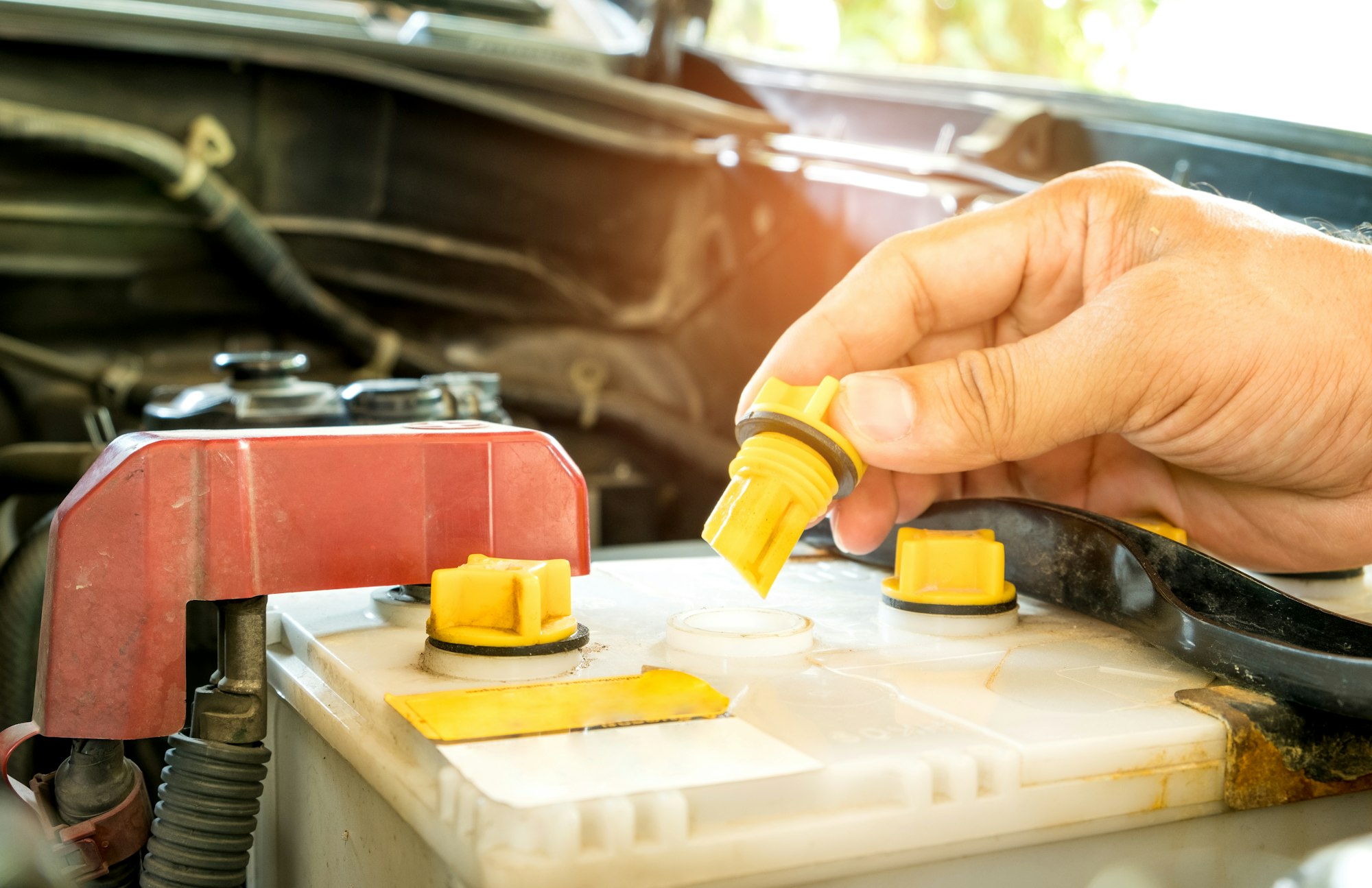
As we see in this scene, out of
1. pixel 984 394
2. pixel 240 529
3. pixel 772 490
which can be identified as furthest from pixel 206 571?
pixel 984 394

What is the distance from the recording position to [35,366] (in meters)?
1.15

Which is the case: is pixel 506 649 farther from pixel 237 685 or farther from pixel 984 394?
pixel 984 394

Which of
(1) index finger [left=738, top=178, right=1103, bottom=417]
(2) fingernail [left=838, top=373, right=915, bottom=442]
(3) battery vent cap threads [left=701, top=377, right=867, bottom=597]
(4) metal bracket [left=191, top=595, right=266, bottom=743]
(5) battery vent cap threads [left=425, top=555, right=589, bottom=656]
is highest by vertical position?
(1) index finger [left=738, top=178, right=1103, bottom=417]

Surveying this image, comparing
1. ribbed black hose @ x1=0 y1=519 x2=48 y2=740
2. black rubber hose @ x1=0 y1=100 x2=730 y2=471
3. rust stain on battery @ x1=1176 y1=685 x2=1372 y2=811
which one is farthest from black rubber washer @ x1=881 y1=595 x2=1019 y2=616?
black rubber hose @ x1=0 y1=100 x2=730 y2=471

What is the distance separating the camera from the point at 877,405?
565 mm

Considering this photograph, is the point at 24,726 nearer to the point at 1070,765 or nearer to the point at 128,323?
the point at 1070,765

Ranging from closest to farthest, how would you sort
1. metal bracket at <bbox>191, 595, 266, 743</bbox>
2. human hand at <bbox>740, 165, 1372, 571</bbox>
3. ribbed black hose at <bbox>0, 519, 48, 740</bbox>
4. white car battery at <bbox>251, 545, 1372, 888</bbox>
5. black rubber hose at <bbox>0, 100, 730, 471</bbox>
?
white car battery at <bbox>251, 545, 1372, 888</bbox>
metal bracket at <bbox>191, 595, 266, 743</bbox>
human hand at <bbox>740, 165, 1372, 571</bbox>
ribbed black hose at <bbox>0, 519, 48, 740</bbox>
black rubber hose at <bbox>0, 100, 730, 471</bbox>

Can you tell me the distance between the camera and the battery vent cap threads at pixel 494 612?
1.48 ft

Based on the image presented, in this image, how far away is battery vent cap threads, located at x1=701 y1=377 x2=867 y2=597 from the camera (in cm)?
51

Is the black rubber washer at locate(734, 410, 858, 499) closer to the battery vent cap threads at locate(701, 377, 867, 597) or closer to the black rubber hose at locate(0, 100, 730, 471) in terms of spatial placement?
the battery vent cap threads at locate(701, 377, 867, 597)

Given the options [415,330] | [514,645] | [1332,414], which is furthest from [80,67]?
[1332,414]

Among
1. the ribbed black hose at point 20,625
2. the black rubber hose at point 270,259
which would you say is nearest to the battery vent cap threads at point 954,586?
the ribbed black hose at point 20,625

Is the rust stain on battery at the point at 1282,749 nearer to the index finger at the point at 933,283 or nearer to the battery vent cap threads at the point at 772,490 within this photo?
the battery vent cap threads at the point at 772,490

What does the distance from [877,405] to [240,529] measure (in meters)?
0.30
